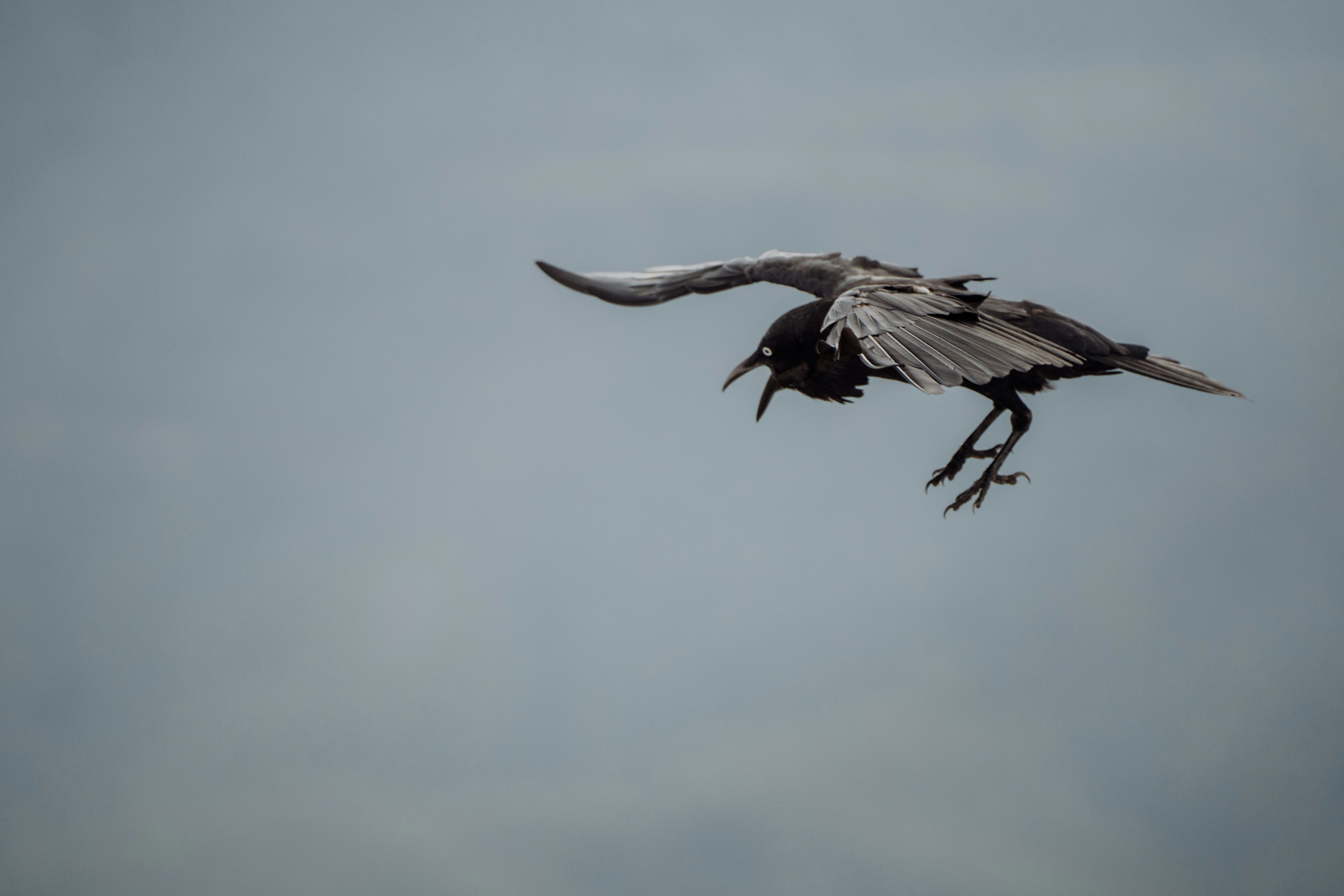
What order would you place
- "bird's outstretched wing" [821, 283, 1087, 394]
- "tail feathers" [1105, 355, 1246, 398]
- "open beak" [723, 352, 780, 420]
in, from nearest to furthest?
1. "bird's outstretched wing" [821, 283, 1087, 394]
2. "tail feathers" [1105, 355, 1246, 398]
3. "open beak" [723, 352, 780, 420]

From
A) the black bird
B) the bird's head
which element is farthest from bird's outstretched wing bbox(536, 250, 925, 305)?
the bird's head

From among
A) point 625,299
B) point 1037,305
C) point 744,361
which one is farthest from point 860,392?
point 625,299

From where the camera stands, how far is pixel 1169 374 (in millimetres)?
8164

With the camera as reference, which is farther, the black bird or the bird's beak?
the bird's beak

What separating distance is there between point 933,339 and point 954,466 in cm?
244

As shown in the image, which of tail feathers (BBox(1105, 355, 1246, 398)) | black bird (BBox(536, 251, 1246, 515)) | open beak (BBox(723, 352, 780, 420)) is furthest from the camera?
open beak (BBox(723, 352, 780, 420))

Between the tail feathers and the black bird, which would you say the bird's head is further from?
the tail feathers

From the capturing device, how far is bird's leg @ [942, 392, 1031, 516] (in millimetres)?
8172

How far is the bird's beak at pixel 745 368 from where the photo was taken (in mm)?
9023

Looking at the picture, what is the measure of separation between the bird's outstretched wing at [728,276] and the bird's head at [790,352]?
0.43 metres

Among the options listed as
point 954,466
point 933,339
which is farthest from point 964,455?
point 933,339

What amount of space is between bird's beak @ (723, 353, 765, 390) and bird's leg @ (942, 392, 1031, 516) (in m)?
1.95

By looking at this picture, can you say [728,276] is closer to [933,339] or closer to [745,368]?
[745,368]

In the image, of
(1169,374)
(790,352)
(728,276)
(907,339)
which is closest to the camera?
(907,339)
